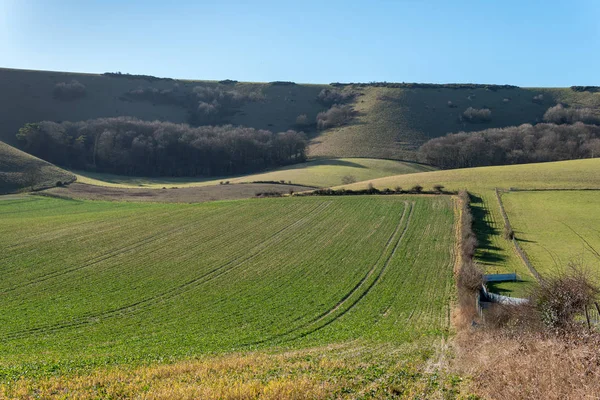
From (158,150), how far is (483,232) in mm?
93006

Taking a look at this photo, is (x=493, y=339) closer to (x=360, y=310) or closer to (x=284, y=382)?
(x=284, y=382)

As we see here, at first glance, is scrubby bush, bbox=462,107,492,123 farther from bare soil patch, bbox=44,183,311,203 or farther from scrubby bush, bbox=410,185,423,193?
scrubby bush, bbox=410,185,423,193

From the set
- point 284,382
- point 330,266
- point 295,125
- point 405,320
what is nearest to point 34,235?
point 330,266

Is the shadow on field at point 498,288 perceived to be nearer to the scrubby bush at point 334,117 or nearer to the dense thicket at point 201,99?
the scrubby bush at point 334,117

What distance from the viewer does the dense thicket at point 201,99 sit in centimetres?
17588

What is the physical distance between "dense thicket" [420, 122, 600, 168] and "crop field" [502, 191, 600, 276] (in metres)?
52.7

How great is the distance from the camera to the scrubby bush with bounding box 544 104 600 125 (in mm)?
146375

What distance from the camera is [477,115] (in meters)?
156

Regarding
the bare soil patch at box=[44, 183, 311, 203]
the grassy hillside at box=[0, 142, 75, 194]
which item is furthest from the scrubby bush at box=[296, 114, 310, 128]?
the grassy hillside at box=[0, 142, 75, 194]

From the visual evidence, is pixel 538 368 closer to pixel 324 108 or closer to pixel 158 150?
pixel 158 150

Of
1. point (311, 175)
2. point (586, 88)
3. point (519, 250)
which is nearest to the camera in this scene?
point (519, 250)

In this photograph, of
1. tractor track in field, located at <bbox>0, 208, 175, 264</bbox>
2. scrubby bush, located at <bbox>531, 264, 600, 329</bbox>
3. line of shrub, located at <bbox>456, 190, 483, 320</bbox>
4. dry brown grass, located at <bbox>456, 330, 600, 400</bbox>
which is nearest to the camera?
dry brown grass, located at <bbox>456, 330, 600, 400</bbox>

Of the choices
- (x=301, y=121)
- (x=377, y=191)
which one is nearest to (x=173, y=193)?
(x=377, y=191)

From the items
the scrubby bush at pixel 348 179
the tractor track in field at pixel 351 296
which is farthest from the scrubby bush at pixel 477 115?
the tractor track in field at pixel 351 296
